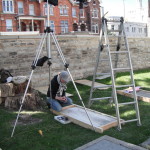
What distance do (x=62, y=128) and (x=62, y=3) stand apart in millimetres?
34582

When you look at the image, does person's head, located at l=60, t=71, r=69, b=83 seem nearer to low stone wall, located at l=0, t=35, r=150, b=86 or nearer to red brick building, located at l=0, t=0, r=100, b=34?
low stone wall, located at l=0, t=35, r=150, b=86

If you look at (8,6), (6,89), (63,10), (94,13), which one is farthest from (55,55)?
(94,13)

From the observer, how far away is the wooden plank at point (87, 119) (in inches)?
189

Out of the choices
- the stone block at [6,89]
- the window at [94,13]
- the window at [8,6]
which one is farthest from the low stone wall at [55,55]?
the window at [94,13]

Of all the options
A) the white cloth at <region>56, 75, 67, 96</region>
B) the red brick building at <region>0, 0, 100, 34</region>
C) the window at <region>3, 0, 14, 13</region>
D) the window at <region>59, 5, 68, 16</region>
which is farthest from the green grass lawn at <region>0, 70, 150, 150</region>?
the window at <region>59, 5, 68, 16</region>

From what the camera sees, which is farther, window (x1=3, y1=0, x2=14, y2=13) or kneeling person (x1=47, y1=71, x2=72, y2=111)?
window (x1=3, y1=0, x2=14, y2=13)

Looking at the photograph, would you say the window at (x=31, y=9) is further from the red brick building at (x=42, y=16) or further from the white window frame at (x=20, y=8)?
the white window frame at (x=20, y=8)

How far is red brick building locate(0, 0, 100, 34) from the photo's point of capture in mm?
32472

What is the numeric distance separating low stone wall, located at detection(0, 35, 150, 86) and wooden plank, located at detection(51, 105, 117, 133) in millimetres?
3593

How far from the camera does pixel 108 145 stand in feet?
12.9

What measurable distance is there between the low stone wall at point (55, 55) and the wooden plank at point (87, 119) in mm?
3593

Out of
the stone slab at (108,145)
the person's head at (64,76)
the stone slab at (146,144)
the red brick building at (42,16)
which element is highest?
the red brick building at (42,16)

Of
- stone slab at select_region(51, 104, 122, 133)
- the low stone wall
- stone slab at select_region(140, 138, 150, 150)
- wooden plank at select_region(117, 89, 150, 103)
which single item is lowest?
stone slab at select_region(140, 138, 150, 150)

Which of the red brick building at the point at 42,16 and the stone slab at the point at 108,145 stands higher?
the red brick building at the point at 42,16
